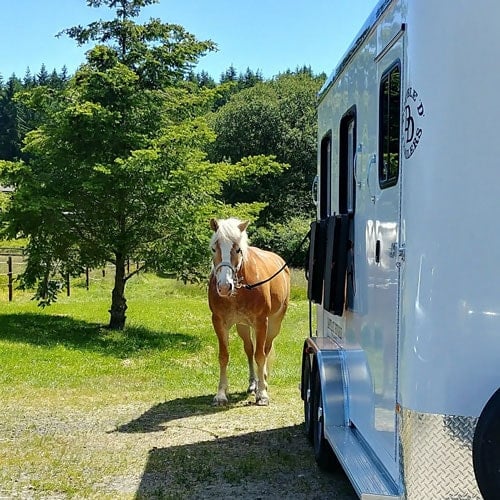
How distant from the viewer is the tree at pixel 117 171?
45.2ft

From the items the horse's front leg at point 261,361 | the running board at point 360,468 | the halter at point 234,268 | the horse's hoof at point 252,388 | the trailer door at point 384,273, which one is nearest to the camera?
the running board at point 360,468

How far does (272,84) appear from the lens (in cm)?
5394

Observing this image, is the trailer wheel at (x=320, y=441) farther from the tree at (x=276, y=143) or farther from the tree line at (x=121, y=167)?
the tree at (x=276, y=143)

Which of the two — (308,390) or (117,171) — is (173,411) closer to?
(308,390)

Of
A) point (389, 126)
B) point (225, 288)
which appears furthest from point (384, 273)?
point (225, 288)

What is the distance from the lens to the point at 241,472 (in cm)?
557

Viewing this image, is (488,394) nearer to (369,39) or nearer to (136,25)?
(369,39)

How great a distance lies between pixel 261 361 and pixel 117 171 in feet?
21.6

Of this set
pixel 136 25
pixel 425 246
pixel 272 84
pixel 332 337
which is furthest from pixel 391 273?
pixel 272 84

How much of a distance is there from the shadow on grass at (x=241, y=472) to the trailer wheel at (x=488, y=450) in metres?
2.42

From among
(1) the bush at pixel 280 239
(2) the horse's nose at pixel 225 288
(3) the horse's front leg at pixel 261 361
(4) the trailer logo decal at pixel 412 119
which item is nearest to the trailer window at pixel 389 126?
(4) the trailer logo decal at pixel 412 119

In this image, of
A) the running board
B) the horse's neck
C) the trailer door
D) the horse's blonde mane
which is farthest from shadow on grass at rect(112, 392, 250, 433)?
the trailer door

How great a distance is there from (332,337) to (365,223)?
1671 millimetres

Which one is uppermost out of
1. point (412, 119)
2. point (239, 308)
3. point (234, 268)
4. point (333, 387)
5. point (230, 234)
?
point (412, 119)
